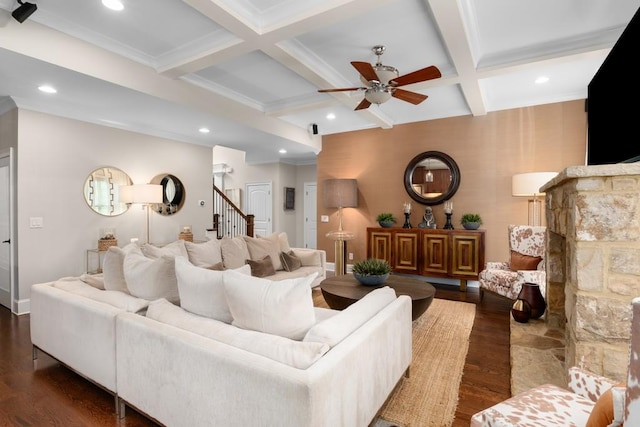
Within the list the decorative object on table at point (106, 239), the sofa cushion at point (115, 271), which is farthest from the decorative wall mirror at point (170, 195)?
the sofa cushion at point (115, 271)

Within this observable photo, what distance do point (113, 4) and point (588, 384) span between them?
3645 mm

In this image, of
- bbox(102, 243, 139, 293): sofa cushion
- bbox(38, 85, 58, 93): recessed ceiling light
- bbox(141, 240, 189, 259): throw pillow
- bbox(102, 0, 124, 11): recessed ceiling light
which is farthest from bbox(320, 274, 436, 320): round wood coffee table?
bbox(38, 85, 58, 93): recessed ceiling light

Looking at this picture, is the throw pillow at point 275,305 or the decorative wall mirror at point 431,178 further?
the decorative wall mirror at point 431,178

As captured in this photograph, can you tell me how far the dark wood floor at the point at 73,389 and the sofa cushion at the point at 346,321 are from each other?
0.79 metres

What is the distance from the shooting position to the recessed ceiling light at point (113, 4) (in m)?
2.43

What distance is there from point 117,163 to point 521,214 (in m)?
5.97

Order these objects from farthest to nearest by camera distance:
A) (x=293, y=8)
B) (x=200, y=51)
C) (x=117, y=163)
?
(x=117, y=163) → (x=200, y=51) → (x=293, y=8)

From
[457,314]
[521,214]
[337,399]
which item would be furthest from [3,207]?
[521,214]

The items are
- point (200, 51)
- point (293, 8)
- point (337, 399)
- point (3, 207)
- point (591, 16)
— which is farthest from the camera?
point (3, 207)

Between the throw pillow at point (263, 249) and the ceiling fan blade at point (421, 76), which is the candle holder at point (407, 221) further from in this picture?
the ceiling fan blade at point (421, 76)

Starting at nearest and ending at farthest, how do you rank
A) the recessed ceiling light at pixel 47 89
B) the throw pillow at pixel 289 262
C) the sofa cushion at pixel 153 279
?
the sofa cushion at pixel 153 279, the recessed ceiling light at pixel 47 89, the throw pillow at pixel 289 262

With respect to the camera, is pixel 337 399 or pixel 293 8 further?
pixel 293 8

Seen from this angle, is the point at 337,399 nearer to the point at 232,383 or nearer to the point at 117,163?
the point at 232,383

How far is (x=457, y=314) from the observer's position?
12.2 ft
